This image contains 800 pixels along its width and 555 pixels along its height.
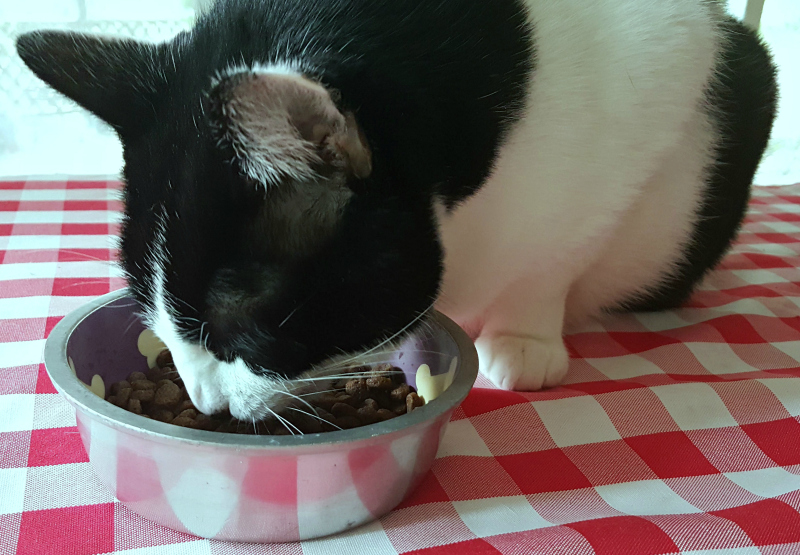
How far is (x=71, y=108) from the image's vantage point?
4.50 ft

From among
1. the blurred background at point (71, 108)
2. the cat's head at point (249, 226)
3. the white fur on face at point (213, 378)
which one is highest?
the cat's head at point (249, 226)

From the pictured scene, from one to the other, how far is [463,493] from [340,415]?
0.14 meters

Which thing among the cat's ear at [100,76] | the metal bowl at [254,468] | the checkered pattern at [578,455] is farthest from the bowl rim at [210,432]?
the cat's ear at [100,76]

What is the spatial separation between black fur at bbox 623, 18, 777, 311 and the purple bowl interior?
1.41 feet

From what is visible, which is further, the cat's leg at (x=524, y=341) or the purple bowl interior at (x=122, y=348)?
the cat's leg at (x=524, y=341)

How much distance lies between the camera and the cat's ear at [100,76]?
1.89 ft

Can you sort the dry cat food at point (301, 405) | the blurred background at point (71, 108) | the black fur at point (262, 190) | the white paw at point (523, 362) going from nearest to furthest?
the black fur at point (262, 190), the dry cat food at point (301, 405), the white paw at point (523, 362), the blurred background at point (71, 108)

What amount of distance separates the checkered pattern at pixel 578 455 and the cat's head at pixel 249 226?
0.47 ft

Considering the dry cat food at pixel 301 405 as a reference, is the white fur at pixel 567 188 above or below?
above

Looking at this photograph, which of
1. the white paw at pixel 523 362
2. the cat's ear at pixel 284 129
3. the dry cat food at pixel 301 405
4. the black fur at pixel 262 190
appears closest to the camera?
the cat's ear at pixel 284 129

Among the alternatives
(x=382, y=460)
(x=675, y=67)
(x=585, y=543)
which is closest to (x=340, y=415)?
(x=382, y=460)

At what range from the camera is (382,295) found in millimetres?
554

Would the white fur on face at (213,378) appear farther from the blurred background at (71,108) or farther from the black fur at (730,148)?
the blurred background at (71,108)

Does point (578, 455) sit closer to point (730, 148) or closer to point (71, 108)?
point (730, 148)
